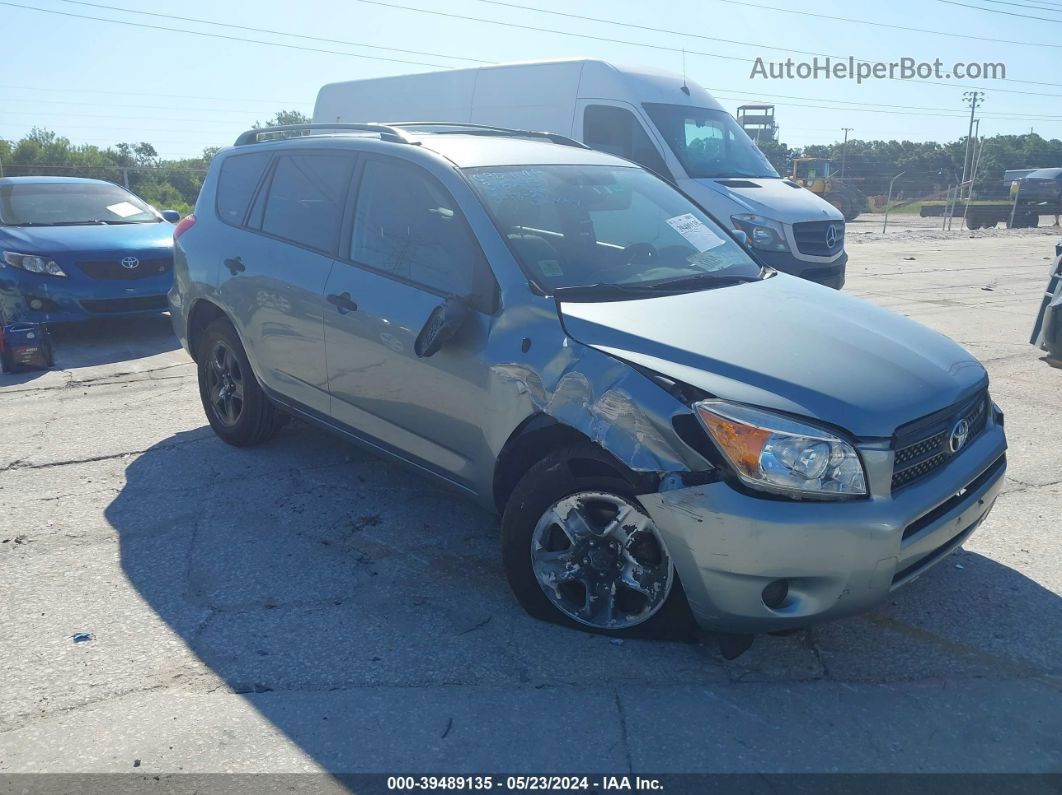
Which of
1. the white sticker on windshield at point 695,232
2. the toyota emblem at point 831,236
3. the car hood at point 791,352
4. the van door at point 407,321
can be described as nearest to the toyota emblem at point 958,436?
the car hood at point 791,352

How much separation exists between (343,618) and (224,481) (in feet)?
5.88

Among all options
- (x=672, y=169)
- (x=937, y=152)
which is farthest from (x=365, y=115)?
(x=937, y=152)

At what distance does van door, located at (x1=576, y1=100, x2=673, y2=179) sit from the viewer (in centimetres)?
1015

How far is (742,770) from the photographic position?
8.51ft

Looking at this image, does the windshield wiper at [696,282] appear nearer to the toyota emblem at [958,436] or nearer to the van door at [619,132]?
→ the toyota emblem at [958,436]

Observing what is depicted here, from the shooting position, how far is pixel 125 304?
8.51 m

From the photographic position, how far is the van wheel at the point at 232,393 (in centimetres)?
506

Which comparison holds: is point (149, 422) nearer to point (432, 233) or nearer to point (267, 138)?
point (267, 138)

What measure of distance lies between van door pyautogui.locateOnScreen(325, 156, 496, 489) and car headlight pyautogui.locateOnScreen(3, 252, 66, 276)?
17.7ft

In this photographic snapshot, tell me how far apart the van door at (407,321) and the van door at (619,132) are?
6.47 metres

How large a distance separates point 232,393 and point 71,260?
4170 mm

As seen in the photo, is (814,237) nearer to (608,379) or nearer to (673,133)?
(673,133)

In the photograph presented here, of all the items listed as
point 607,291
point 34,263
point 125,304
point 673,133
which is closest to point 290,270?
point 607,291

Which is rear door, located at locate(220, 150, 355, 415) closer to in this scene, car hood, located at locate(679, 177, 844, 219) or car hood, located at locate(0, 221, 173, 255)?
car hood, located at locate(0, 221, 173, 255)
